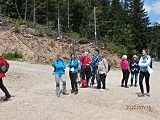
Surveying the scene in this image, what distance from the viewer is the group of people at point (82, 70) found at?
1164 cm

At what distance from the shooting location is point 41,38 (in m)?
35.1

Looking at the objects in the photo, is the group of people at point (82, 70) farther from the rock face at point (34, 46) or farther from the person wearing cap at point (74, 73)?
the rock face at point (34, 46)

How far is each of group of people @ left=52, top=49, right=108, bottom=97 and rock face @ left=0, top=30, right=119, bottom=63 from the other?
17270mm

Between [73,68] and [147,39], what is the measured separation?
5862 centimetres

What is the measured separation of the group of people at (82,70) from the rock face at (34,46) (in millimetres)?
17270

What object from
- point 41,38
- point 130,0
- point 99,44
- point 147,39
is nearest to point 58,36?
point 41,38

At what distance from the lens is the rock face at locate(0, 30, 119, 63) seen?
1240 inches

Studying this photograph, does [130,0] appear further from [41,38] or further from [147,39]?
[41,38]

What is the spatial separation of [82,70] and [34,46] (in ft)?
66.4
